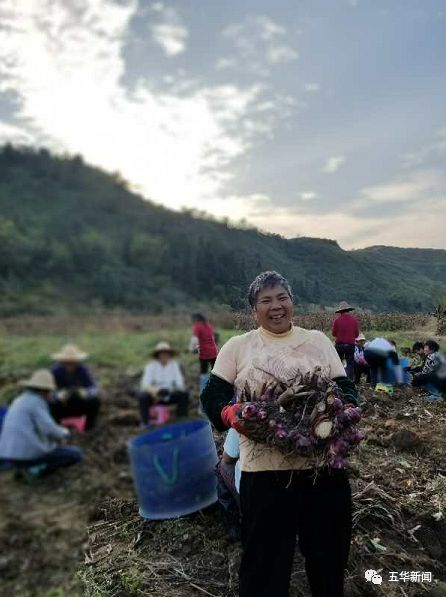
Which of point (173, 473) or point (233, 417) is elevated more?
point (233, 417)

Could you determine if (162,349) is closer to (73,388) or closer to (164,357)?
(164,357)

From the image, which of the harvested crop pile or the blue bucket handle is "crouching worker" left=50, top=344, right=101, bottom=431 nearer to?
the blue bucket handle

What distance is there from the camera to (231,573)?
279 centimetres

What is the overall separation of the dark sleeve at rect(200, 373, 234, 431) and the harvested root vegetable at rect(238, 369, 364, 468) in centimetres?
17

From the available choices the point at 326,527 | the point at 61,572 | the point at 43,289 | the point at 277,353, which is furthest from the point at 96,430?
the point at 326,527

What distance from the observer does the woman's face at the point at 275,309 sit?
2.37m

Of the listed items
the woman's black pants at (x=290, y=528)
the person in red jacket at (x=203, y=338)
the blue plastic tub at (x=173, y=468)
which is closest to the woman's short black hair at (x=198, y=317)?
the person in red jacket at (x=203, y=338)

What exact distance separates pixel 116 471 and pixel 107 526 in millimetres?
1852

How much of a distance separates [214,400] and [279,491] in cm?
48

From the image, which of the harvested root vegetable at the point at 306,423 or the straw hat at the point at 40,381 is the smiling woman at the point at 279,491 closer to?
the harvested root vegetable at the point at 306,423

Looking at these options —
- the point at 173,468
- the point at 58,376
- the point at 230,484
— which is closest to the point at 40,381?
the point at 58,376

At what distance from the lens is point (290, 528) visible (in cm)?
214

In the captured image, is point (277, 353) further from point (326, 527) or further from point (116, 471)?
point (116, 471)

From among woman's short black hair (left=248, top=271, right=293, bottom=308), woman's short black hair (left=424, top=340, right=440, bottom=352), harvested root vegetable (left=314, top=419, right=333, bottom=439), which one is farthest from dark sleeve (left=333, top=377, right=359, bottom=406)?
woman's short black hair (left=424, top=340, right=440, bottom=352)
